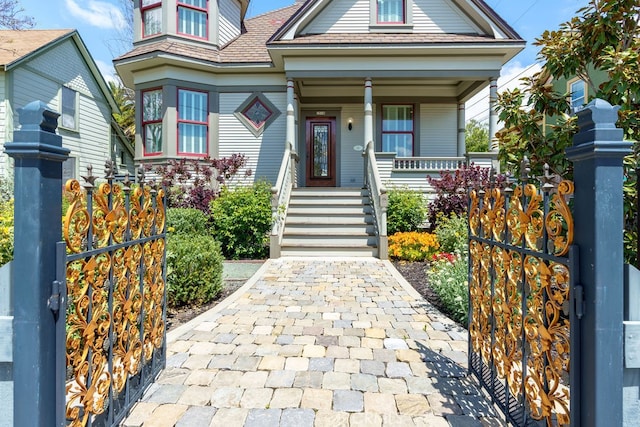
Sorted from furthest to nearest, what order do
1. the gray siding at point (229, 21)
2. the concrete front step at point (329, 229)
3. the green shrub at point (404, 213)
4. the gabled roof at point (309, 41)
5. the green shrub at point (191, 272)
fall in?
the gray siding at point (229, 21), the gabled roof at point (309, 41), the green shrub at point (404, 213), the concrete front step at point (329, 229), the green shrub at point (191, 272)

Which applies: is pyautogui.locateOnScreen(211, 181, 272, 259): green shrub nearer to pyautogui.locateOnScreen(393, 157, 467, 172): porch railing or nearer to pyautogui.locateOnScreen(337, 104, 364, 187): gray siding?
pyautogui.locateOnScreen(393, 157, 467, 172): porch railing

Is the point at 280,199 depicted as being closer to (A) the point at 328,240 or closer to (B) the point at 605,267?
(A) the point at 328,240

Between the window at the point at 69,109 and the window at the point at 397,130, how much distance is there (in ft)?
38.2

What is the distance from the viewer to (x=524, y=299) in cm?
187

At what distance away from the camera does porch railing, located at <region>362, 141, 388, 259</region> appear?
7.55 m

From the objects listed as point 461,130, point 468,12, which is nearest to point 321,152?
point 461,130

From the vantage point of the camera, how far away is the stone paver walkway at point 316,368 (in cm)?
218

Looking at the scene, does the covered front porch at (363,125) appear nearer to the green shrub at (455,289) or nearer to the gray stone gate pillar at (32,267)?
the green shrub at (455,289)

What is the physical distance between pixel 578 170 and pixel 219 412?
2355 millimetres

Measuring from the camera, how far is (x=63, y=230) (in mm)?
1513

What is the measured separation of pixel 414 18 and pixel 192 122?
7.54 meters

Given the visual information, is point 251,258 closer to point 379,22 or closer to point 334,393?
point 334,393

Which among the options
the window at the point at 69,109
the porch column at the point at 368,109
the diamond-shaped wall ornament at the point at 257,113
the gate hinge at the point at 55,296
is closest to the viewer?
the gate hinge at the point at 55,296

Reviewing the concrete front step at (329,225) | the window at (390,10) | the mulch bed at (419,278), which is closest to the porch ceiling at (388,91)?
the window at (390,10)
